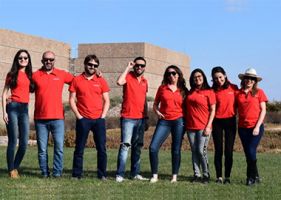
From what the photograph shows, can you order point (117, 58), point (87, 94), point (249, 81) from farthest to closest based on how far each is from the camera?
1. point (117, 58)
2. point (249, 81)
3. point (87, 94)

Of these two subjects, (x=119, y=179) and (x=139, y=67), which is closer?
(x=119, y=179)

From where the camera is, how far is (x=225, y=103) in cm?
1073

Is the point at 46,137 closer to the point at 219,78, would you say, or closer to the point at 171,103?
the point at 171,103

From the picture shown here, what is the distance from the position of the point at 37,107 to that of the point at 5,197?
233 cm

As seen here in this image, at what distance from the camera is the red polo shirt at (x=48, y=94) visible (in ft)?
34.6

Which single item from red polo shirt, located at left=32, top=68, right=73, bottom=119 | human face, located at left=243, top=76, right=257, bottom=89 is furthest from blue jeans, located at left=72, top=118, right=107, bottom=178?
human face, located at left=243, top=76, right=257, bottom=89

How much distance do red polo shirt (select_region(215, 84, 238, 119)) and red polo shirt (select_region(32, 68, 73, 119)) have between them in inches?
104

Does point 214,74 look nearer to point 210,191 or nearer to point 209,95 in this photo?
point 209,95

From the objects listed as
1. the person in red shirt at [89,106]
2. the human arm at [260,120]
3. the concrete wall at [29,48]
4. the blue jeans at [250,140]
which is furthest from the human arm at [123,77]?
the concrete wall at [29,48]

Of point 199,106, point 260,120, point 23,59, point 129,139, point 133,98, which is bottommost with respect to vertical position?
point 129,139

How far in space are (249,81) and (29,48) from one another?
2648 centimetres

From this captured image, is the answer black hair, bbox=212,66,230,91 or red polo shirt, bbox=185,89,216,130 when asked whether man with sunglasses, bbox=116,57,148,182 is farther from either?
black hair, bbox=212,66,230,91

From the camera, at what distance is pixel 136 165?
36.7 feet

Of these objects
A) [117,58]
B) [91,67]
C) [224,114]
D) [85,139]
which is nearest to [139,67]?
[91,67]
